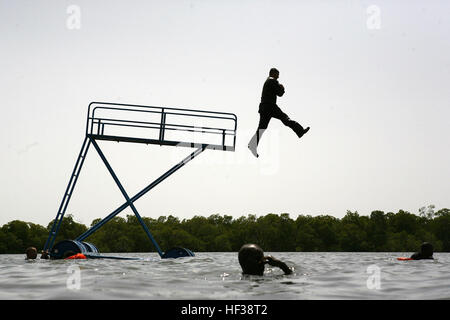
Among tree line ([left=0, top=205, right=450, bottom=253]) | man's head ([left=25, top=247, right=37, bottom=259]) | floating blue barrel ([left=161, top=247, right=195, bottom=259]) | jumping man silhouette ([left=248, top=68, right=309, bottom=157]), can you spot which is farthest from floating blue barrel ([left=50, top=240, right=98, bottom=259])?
tree line ([left=0, top=205, right=450, bottom=253])

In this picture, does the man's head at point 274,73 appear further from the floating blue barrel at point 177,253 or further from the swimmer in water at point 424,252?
the swimmer in water at point 424,252

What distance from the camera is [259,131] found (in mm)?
14484

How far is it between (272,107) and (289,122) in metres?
0.68

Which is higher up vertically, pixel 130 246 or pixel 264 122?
→ pixel 264 122

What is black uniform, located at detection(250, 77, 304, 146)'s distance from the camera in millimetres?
14117

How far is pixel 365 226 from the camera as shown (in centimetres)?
14000

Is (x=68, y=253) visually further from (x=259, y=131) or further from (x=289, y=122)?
(x=289, y=122)

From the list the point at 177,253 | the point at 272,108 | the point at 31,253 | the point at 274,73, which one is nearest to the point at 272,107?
the point at 272,108

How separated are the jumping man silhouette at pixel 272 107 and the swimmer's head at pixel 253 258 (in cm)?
428

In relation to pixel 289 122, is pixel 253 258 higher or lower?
lower

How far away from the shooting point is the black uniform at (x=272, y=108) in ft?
46.3
